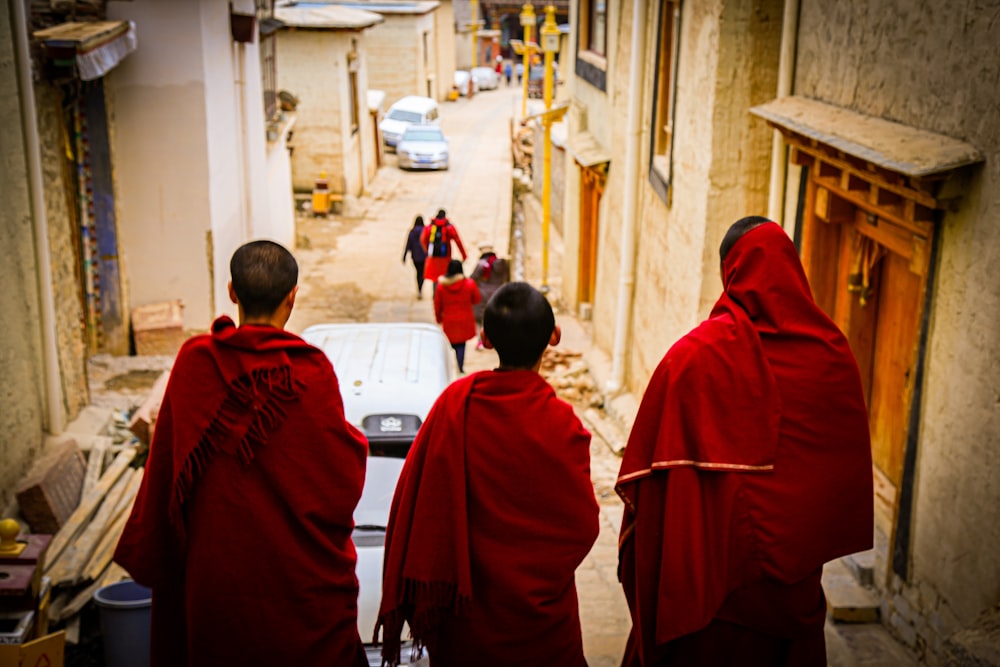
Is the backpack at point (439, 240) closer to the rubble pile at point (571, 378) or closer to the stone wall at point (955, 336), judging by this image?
the rubble pile at point (571, 378)

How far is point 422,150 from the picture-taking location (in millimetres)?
27688

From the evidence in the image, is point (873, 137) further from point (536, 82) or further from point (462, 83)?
point (536, 82)

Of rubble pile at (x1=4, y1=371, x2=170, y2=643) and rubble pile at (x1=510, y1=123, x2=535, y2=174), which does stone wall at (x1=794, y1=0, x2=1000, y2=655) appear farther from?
rubble pile at (x1=510, y1=123, x2=535, y2=174)

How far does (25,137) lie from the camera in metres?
6.80

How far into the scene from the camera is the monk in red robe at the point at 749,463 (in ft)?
10.5

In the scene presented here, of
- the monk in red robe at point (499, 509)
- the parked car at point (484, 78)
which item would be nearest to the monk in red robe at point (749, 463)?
the monk in red robe at point (499, 509)

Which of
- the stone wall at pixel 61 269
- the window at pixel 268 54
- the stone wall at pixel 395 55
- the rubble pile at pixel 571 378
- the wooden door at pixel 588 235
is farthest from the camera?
the stone wall at pixel 395 55

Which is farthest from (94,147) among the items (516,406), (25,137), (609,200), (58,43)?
(516,406)

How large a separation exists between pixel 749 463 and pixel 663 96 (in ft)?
22.5

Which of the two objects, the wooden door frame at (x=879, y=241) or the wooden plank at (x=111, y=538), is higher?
the wooden door frame at (x=879, y=241)

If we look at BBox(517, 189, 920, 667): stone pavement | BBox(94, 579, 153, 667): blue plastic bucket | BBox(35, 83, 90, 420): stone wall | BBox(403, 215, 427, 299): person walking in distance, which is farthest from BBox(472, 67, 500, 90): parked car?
BBox(94, 579, 153, 667): blue plastic bucket

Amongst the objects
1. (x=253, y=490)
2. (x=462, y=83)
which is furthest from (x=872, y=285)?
(x=462, y=83)

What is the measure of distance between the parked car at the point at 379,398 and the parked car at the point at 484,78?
41050 mm

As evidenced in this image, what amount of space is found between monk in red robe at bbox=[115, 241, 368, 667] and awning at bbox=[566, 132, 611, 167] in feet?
30.0
